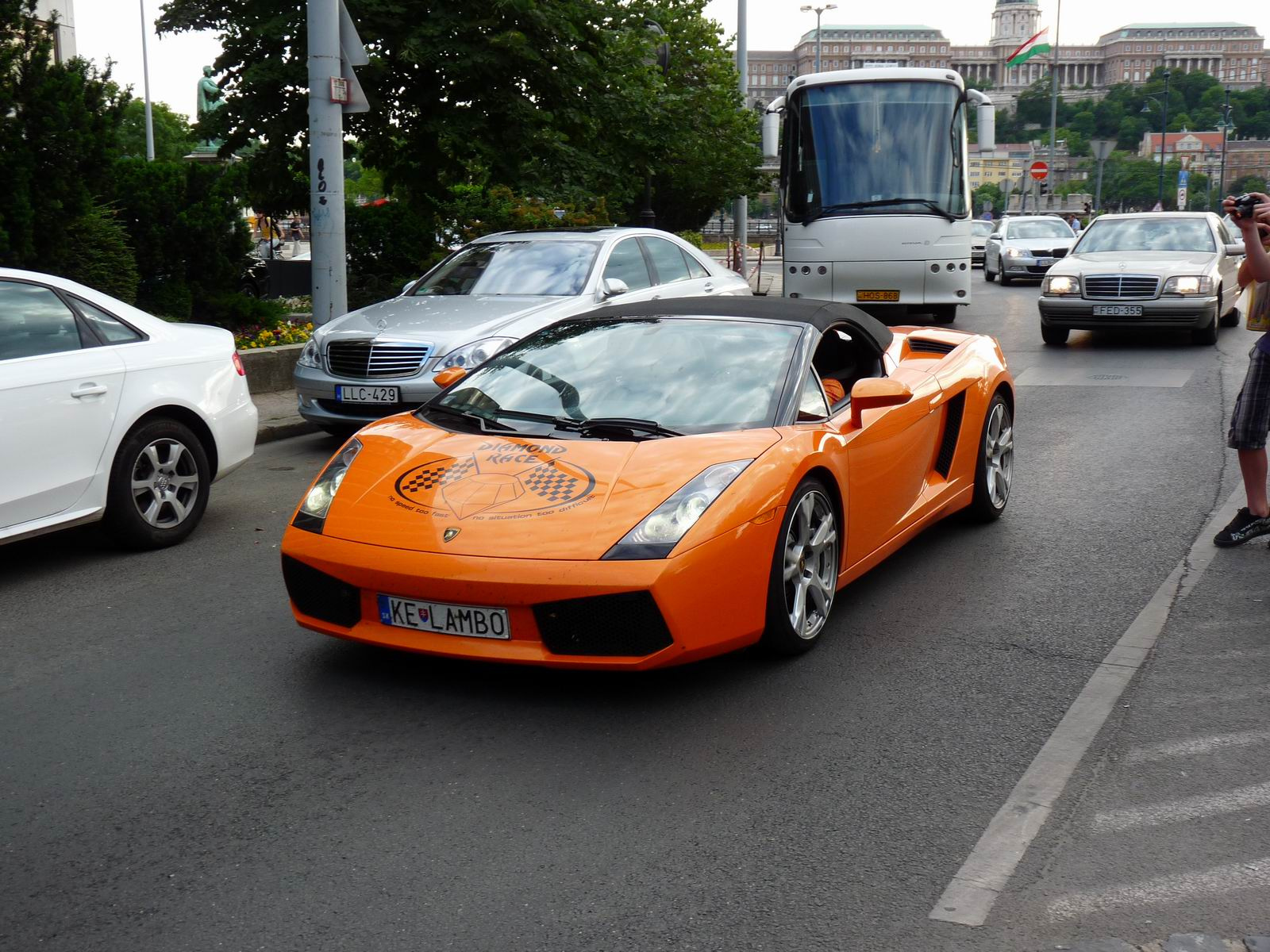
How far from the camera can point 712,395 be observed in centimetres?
531

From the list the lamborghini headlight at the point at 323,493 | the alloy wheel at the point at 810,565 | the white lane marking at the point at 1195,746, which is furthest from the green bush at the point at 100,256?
the white lane marking at the point at 1195,746

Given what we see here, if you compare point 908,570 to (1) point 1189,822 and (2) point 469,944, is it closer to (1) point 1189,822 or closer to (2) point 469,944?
(1) point 1189,822

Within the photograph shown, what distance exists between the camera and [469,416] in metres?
5.46

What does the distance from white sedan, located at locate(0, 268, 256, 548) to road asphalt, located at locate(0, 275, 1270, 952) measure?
1.40 ft

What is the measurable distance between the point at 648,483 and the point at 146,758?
69.8 inches

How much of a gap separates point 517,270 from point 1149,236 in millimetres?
9777

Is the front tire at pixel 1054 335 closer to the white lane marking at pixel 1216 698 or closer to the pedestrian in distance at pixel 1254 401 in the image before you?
the pedestrian in distance at pixel 1254 401

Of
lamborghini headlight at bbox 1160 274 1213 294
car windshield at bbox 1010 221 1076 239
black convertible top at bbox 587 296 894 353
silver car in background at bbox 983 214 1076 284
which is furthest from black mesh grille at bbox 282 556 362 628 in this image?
car windshield at bbox 1010 221 1076 239

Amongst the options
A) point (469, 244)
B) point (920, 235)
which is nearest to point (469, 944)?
point (469, 244)

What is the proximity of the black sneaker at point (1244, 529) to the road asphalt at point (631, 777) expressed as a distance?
14 cm

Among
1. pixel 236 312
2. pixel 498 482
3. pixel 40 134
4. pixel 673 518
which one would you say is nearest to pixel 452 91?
pixel 236 312

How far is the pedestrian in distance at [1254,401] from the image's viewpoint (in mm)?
6203

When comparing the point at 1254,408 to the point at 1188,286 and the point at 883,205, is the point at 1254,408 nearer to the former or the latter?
the point at 1188,286

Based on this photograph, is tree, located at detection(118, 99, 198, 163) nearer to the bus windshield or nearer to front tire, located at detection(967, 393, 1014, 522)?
the bus windshield
